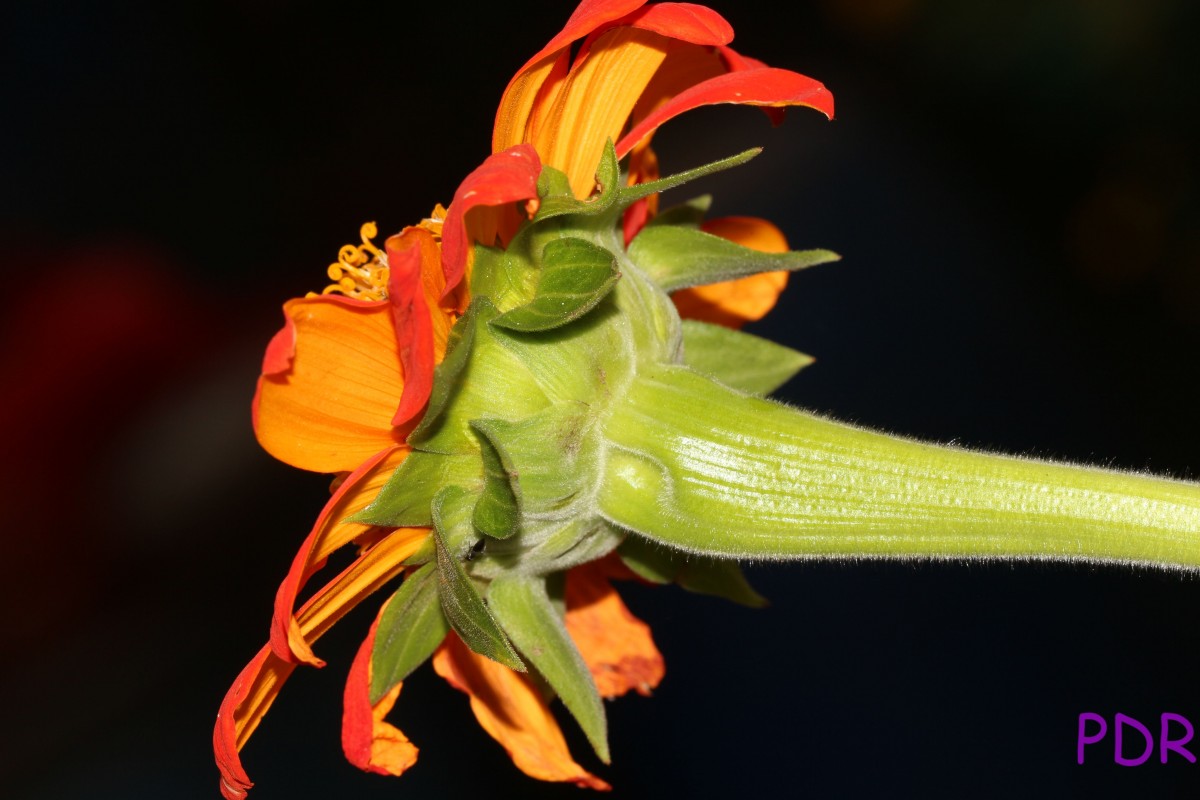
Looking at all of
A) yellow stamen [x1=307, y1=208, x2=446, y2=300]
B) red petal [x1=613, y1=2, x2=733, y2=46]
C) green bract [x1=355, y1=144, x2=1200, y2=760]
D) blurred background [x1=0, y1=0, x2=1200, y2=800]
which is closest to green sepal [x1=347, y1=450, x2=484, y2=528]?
green bract [x1=355, y1=144, x2=1200, y2=760]

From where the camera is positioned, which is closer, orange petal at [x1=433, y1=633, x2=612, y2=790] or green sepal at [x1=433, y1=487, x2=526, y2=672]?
green sepal at [x1=433, y1=487, x2=526, y2=672]

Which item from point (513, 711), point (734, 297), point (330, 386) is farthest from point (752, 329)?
point (330, 386)

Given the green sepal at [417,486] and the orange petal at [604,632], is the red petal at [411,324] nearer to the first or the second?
the green sepal at [417,486]

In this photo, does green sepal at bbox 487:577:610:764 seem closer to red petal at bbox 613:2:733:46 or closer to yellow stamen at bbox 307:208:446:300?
yellow stamen at bbox 307:208:446:300

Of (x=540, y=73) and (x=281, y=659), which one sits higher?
(x=540, y=73)

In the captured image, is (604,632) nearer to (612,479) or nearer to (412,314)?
(612,479)

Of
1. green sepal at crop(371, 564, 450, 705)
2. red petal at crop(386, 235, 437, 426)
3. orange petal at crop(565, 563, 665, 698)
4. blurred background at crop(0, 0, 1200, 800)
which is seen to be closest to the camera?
red petal at crop(386, 235, 437, 426)
